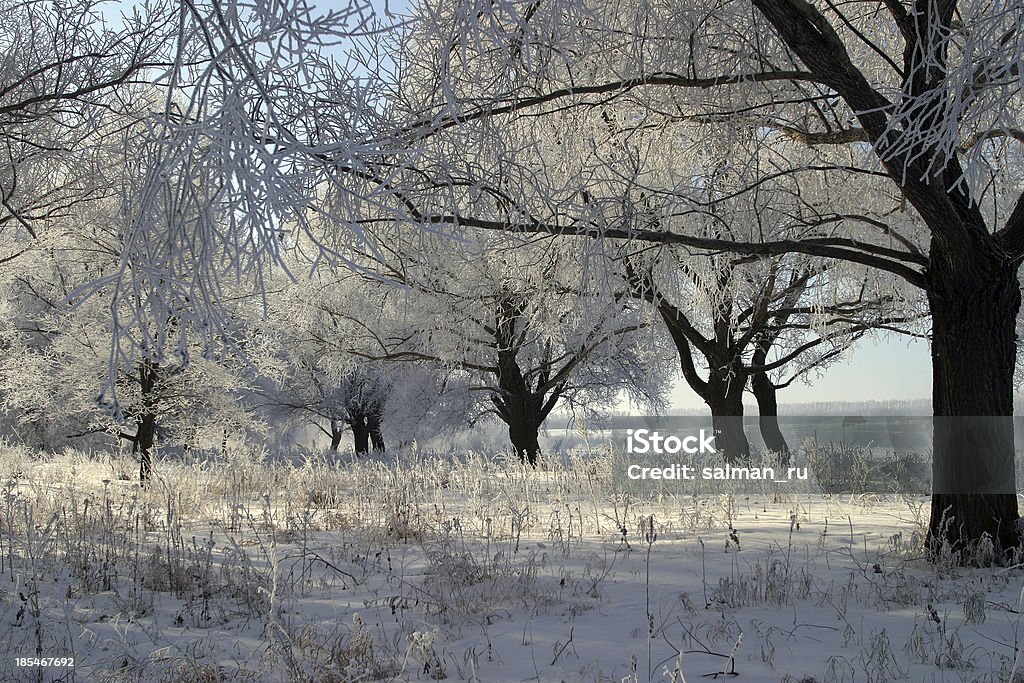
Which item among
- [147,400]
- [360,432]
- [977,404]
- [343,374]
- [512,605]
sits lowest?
[512,605]

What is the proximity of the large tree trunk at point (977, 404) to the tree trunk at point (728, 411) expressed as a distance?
6.78 metres

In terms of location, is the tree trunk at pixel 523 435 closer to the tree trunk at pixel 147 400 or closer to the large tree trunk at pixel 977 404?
the tree trunk at pixel 147 400

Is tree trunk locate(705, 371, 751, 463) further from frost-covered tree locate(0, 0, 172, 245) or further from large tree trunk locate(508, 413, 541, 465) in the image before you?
frost-covered tree locate(0, 0, 172, 245)

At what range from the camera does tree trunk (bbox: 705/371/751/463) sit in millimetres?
12805

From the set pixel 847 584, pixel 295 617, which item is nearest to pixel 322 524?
pixel 295 617

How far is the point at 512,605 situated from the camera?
4535 mm

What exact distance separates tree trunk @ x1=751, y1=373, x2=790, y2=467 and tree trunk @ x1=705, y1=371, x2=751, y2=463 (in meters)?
2.62

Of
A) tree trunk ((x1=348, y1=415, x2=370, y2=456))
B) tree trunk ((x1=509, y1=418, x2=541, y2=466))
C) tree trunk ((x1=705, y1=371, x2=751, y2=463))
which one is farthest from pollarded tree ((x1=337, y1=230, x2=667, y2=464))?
tree trunk ((x1=348, y1=415, x2=370, y2=456))

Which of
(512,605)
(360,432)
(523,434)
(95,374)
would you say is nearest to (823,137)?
(512,605)

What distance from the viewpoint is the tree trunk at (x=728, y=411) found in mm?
12805

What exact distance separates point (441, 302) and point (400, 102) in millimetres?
8323

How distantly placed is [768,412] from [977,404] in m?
10.1

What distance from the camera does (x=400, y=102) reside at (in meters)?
5.36

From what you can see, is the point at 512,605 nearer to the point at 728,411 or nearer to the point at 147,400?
the point at 728,411
